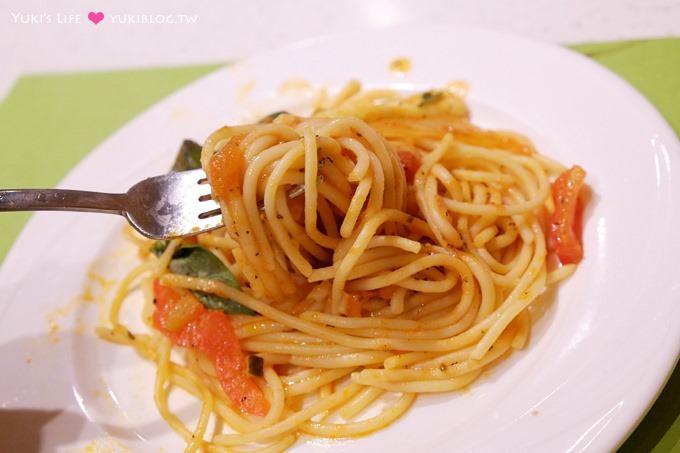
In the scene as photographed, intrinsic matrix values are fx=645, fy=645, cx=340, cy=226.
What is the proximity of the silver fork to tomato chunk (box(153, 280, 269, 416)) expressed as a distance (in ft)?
1.46

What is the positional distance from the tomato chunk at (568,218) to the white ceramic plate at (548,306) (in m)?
0.06

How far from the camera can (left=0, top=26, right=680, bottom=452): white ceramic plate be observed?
2039 millimetres

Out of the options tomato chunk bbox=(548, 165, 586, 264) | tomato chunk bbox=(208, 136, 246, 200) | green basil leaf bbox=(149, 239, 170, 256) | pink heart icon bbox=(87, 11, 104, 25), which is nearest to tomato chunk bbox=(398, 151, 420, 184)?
tomato chunk bbox=(548, 165, 586, 264)

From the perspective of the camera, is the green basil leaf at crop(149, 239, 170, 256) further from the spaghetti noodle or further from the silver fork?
the silver fork

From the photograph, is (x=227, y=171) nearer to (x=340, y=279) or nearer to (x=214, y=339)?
(x=340, y=279)

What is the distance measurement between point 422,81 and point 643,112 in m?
1.24

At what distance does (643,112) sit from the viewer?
2674 mm

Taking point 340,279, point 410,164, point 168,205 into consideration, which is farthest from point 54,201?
point 410,164

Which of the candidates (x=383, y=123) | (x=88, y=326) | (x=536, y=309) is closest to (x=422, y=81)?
(x=383, y=123)

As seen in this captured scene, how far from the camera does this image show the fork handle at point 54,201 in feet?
7.49

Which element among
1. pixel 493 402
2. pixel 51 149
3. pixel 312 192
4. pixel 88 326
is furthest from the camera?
pixel 51 149

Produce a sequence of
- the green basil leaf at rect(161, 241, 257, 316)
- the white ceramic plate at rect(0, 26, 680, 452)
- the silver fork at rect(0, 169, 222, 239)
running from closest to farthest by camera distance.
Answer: the white ceramic plate at rect(0, 26, 680, 452) < the silver fork at rect(0, 169, 222, 239) < the green basil leaf at rect(161, 241, 257, 316)

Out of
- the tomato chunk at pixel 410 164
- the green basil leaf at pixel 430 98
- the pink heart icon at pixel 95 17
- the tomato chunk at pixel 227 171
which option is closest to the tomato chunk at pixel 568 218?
the tomato chunk at pixel 410 164

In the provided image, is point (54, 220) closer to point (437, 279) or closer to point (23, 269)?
point (23, 269)
